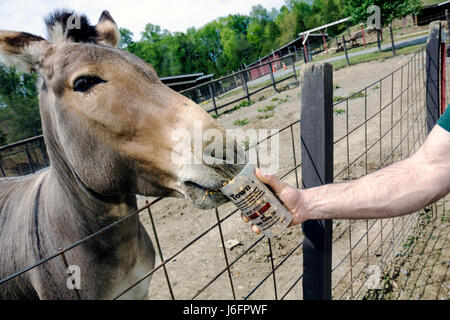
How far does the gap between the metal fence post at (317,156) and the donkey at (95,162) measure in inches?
25.4

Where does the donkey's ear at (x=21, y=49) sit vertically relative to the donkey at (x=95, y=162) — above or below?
above

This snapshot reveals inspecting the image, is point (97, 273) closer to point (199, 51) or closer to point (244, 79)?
point (244, 79)

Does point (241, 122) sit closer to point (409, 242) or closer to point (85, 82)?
point (409, 242)

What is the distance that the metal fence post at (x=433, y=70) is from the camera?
3.35 m

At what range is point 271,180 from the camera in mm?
1285

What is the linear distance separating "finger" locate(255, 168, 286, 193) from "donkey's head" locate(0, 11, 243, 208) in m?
0.11

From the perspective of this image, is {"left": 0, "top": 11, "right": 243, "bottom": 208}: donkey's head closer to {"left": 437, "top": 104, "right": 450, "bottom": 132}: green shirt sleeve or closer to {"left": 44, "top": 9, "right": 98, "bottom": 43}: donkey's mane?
{"left": 44, "top": 9, "right": 98, "bottom": 43}: donkey's mane

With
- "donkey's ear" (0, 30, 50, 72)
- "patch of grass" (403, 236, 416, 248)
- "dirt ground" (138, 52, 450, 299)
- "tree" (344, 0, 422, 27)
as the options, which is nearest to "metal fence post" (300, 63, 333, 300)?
"dirt ground" (138, 52, 450, 299)

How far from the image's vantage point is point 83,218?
1880mm

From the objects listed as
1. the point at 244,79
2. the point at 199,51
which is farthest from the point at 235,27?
the point at 244,79

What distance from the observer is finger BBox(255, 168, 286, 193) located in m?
1.23

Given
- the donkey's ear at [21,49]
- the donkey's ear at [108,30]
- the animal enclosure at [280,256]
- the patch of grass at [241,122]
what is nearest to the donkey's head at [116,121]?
the donkey's ear at [21,49]

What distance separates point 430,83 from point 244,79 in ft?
41.2

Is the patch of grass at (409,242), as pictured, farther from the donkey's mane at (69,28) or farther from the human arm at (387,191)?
the donkey's mane at (69,28)
